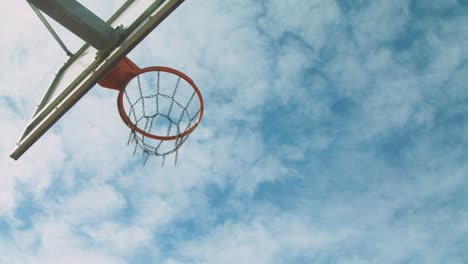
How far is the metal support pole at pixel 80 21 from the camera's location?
4.14 meters

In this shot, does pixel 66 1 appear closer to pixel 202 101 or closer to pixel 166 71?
pixel 166 71

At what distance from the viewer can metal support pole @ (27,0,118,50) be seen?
4.14m

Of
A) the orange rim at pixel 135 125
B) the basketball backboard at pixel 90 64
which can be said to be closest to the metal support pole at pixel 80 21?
the basketball backboard at pixel 90 64

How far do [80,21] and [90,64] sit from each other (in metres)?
0.59

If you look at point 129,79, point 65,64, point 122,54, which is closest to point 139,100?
point 129,79

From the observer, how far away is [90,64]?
4719 millimetres

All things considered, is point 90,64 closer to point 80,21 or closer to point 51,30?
point 80,21

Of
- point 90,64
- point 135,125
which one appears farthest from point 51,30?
point 135,125

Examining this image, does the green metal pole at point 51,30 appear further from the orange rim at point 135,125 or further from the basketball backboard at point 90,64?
the orange rim at point 135,125

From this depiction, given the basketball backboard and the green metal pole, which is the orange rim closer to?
the basketball backboard

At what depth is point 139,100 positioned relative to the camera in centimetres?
582

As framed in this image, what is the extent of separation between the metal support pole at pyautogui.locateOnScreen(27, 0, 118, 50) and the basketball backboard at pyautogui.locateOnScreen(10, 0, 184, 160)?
4cm

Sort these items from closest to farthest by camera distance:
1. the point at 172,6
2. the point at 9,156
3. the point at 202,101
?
the point at 172,6, the point at 9,156, the point at 202,101

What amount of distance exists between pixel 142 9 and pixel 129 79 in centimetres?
108
